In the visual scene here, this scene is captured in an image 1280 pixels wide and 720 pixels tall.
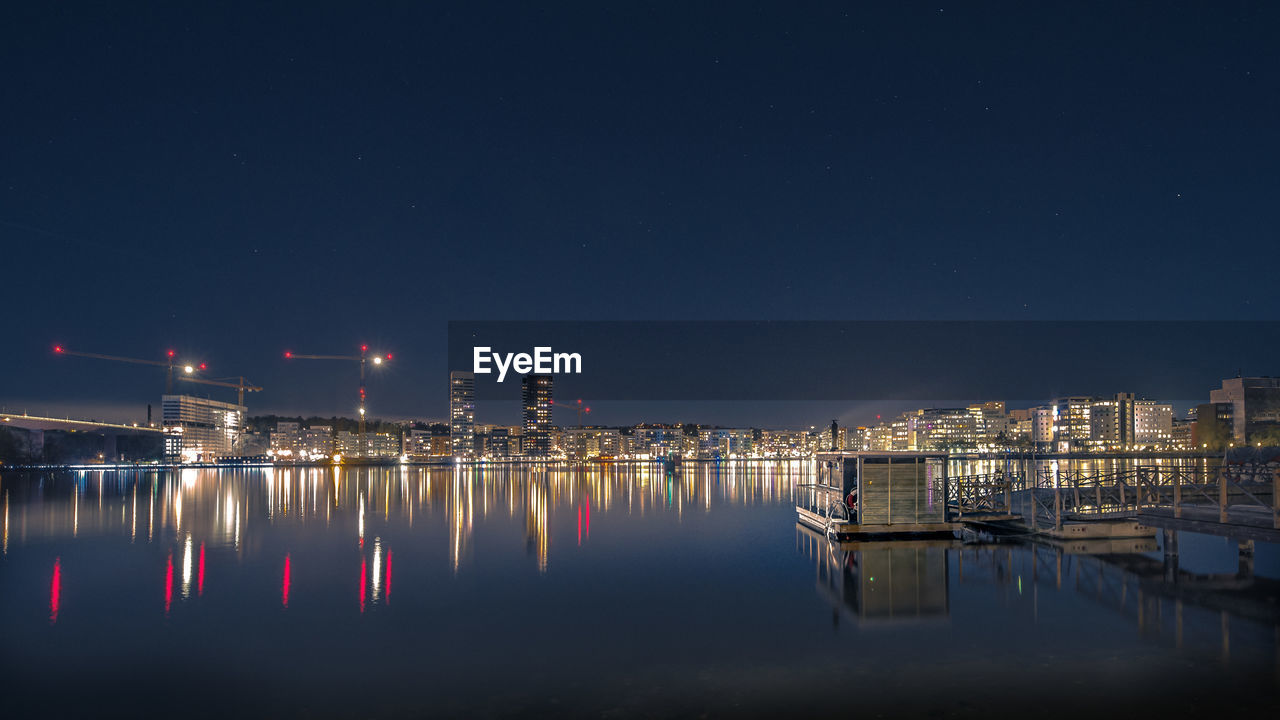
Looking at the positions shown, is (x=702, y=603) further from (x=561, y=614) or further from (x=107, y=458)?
(x=107, y=458)

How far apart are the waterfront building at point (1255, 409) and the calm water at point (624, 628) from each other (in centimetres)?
15984

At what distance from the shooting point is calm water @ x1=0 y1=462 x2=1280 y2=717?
36.4 feet

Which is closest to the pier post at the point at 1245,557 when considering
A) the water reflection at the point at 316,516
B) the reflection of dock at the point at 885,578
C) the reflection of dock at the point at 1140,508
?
the reflection of dock at the point at 1140,508

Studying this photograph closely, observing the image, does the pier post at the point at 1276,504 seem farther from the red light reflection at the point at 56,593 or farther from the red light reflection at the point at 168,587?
the red light reflection at the point at 56,593

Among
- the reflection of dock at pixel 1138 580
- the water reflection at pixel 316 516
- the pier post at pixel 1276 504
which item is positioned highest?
the pier post at pixel 1276 504

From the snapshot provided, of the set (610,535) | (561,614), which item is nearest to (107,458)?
(610,535)

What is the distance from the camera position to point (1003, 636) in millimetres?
14383

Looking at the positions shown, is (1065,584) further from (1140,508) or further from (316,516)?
(316,516)

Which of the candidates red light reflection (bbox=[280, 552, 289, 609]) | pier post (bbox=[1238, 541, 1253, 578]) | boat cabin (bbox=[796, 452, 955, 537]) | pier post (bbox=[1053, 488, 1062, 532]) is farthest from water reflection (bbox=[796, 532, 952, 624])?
red light reflection (bbox=[280, 552, 289, 609])

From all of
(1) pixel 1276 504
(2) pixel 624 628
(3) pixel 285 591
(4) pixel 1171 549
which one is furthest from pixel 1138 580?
(3) pixel 285 591

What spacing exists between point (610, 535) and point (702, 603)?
48.2 feet

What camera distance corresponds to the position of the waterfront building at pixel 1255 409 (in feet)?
504

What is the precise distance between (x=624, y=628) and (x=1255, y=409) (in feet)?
619

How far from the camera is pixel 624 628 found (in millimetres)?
15891
